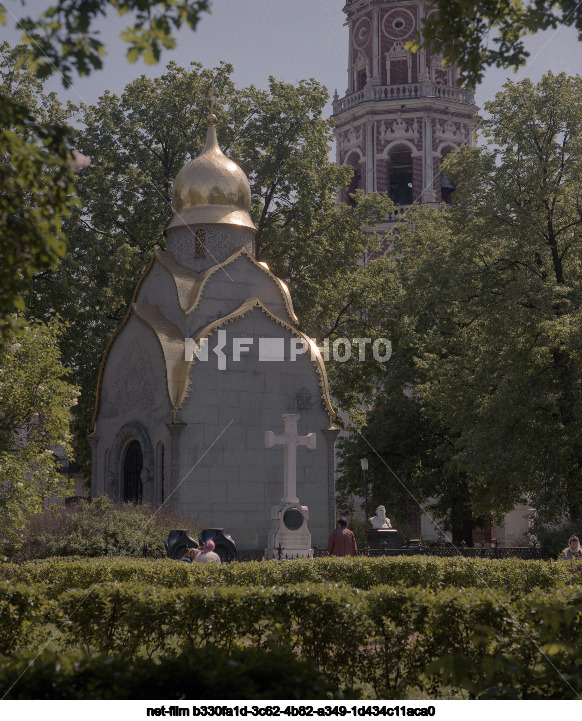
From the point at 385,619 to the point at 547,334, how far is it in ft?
54.7

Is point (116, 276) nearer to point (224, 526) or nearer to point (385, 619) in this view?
point (224, 526)

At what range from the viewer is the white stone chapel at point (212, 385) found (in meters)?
24.8

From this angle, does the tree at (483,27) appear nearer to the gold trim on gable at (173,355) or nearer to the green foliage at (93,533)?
the green foliage at (93,533)

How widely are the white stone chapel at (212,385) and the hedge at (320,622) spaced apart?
14022 millimetres

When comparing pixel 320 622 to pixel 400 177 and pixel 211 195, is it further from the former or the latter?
pixel 400 177

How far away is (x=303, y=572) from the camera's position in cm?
1532

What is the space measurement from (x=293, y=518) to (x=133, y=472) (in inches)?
210

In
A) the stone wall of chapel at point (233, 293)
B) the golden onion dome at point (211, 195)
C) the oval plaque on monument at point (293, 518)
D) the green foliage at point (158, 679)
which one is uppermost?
the golden onion dome at point (211, 195)

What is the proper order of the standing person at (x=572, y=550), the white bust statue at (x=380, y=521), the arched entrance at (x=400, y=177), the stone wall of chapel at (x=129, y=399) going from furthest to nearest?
the arched entrance at (x=400, y=177)
the white bust statue at (x=380, y=521)
the stone wall of chapel at (x=129, y=399)
the standing person at (x=572, y=550)

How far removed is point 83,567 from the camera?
47.0 ft

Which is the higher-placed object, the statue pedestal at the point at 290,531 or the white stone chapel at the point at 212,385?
the white stone chapel at the point at 212,385

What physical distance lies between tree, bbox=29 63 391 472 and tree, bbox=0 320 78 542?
13.0 meters

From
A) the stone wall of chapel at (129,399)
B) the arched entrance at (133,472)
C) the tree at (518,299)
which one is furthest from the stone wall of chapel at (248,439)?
the tree at (518,299)

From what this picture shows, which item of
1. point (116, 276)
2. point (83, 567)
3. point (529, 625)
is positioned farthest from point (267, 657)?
point (116, 276)
